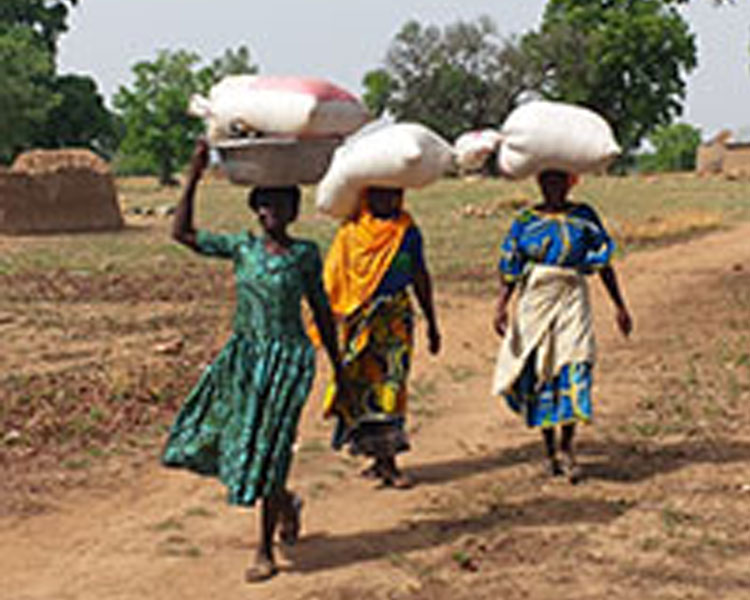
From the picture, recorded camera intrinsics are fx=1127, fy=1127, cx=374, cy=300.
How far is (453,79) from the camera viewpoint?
5744cm

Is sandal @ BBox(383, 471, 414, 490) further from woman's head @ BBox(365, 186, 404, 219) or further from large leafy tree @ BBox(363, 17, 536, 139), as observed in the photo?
large leafy tree @ BBox(363, 17, 536, 139)

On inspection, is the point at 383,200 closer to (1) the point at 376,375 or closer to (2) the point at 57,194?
(1) the point at 376,375

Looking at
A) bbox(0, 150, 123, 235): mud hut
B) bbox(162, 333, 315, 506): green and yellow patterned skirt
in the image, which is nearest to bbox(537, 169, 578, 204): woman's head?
bbox(162, 333, 315, 506): green and yellow patterned skirt

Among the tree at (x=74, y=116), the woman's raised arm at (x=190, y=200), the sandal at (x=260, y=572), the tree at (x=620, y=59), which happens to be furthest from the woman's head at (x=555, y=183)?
the tree at (x=620, y=59)

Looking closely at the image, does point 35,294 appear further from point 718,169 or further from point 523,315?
point 718,169

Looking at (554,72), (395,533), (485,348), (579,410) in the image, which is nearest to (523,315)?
(579,410)

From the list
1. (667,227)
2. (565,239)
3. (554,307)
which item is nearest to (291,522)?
(554,307)

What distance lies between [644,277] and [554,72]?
43.8 meters

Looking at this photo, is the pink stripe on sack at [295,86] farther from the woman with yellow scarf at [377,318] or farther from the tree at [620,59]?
the tree at [620,59]

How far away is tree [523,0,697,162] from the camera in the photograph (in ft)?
175

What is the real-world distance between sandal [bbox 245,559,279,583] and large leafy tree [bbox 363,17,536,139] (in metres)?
53.3

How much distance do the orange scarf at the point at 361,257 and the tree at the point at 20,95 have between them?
3716cm

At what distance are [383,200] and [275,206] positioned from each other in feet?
4.04

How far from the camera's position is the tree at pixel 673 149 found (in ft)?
314
